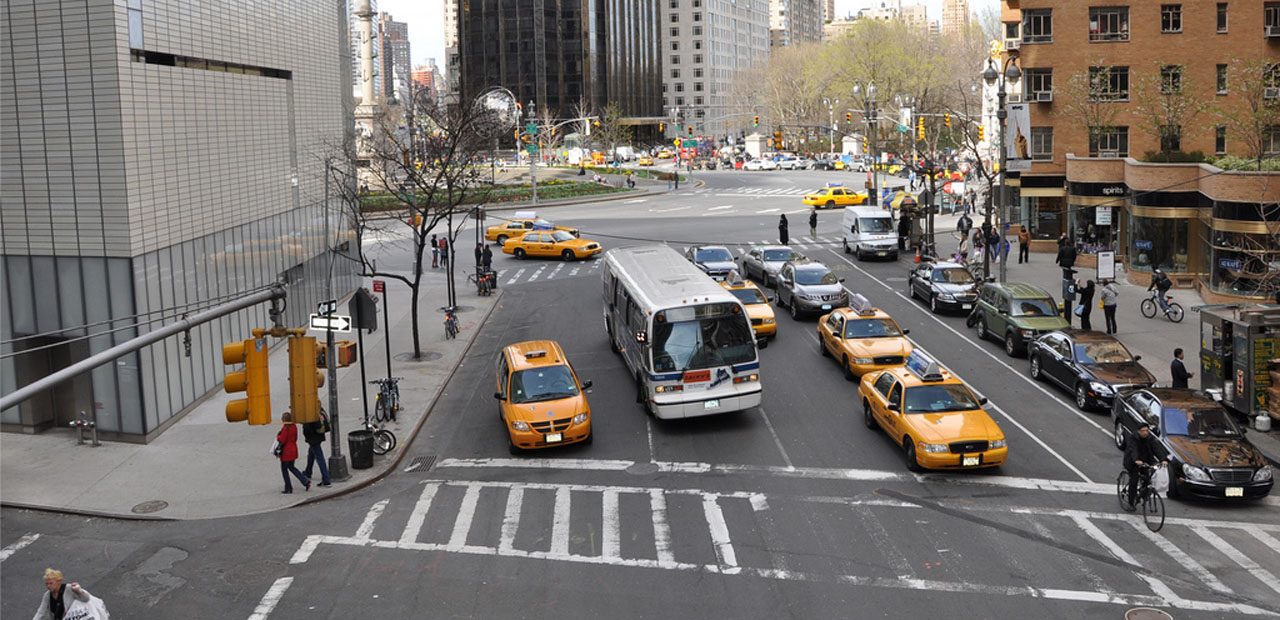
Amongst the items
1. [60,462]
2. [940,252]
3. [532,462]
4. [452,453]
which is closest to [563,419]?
[532,462]

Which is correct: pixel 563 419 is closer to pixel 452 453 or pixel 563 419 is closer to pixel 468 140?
pixel 452 453

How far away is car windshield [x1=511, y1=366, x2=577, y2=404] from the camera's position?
21.9 m

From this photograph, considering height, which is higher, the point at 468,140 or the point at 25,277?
the point at 468,140

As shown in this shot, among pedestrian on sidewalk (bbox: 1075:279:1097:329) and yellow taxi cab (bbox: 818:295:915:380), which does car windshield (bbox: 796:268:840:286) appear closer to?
yellow taxi cab (bbox: 818:295:915:380)

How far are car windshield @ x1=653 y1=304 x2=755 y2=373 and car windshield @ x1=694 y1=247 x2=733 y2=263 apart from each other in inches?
712

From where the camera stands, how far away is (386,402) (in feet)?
78.1

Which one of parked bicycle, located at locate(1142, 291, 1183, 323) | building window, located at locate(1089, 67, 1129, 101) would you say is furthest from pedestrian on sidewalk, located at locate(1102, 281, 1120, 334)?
building window, located at locate(1089, 67, 1129, 101)

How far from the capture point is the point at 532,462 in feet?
69.2

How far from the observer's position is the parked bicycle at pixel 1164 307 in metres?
33.2

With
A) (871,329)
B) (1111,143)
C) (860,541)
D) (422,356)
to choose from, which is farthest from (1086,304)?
(1111,143)

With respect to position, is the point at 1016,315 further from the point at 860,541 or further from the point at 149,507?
the point at 149,507

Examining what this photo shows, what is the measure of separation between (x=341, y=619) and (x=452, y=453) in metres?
8.23

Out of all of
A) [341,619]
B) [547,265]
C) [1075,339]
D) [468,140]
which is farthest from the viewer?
[547,265]

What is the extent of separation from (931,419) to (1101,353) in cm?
677
